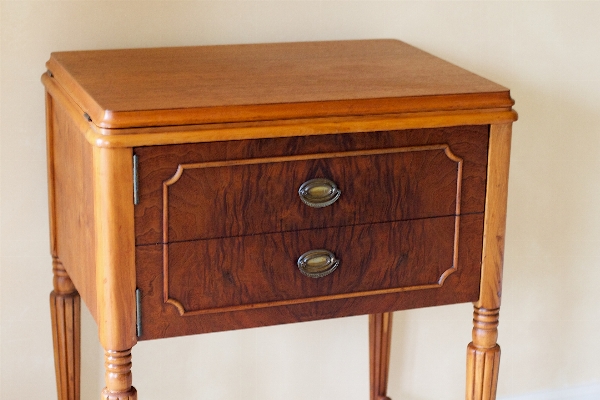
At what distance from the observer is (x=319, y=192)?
4.25 feet

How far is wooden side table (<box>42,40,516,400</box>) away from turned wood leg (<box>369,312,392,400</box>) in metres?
→ 0.41

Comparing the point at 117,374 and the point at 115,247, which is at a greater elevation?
the point at 115,247


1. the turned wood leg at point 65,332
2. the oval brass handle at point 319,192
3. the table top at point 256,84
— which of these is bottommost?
the turned wood leg at point 65,332

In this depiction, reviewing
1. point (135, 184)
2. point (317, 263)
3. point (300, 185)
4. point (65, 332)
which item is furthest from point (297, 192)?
point (65, 332)

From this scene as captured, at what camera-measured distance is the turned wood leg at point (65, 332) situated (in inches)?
62.8

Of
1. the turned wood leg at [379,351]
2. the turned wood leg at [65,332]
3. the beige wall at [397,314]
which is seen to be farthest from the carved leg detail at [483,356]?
the turned wood leg at [65,332]

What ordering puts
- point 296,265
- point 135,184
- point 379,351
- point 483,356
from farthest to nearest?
point 379,351
point 483,356
point 296,265
point 135,184

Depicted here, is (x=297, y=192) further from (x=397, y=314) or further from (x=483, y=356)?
(x=397, y=314)

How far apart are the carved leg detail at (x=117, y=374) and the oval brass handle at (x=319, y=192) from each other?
325 mm

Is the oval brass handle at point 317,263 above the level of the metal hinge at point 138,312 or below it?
above

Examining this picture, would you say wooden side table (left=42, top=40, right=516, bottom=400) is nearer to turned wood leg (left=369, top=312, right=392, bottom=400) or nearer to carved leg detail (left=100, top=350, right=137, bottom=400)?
carved leg detail (left=100, top=350, right=137, bottom=400)

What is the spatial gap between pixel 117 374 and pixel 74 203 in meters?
0.27

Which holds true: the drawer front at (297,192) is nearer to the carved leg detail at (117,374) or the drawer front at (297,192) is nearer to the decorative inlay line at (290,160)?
the decorative inlay line at (290,160)

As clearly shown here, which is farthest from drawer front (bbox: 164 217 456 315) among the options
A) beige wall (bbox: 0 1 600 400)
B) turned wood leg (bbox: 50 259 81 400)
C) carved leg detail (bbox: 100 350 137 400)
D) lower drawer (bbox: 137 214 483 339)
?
beige wall (bbox: 0 1 600 400)
